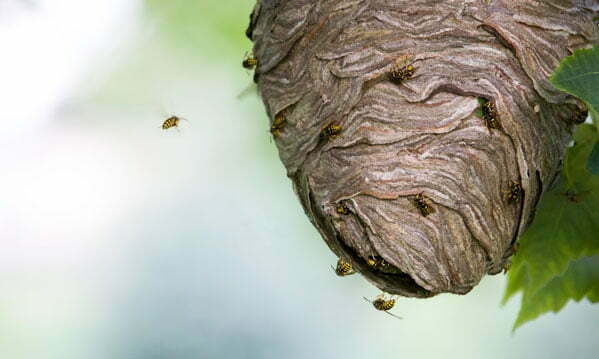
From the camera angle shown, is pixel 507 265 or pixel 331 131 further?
pixel 507 265

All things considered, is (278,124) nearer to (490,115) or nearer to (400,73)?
(400,73)

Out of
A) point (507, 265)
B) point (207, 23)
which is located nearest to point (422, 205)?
point (507, 265)

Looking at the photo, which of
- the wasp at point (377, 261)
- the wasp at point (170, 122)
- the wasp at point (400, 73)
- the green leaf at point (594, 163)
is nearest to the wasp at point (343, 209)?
the wasp at point (377, 261)

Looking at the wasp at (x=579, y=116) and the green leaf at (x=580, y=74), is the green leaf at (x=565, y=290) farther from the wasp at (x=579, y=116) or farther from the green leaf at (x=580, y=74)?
the green leaf at (x=580, y=74)

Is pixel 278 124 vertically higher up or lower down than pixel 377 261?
higher up

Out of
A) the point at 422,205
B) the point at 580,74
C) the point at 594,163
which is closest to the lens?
the point at 580,74

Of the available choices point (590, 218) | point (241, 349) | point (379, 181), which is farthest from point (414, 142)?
point (241, 349)
